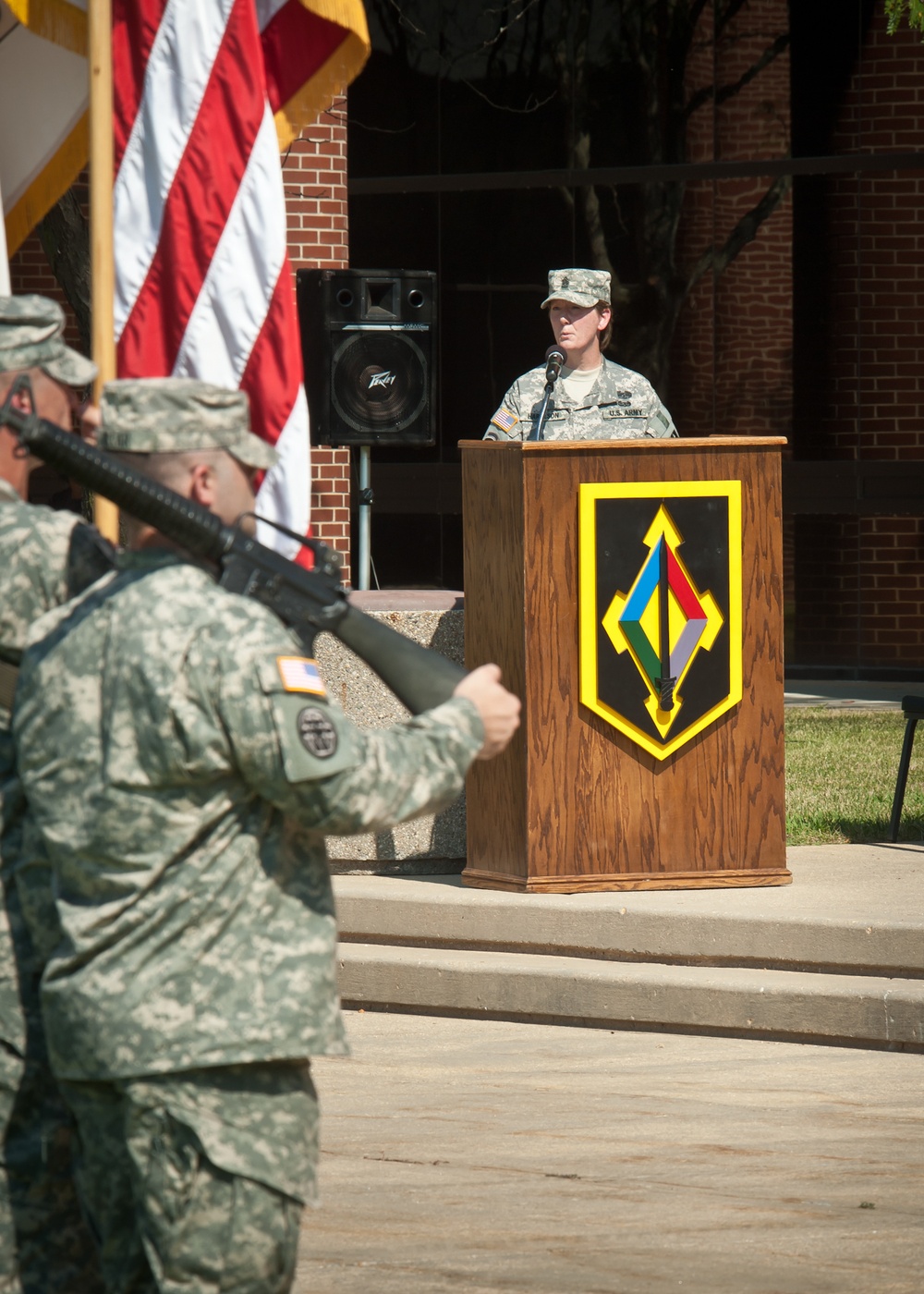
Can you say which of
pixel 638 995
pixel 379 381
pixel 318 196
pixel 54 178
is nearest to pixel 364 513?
pixel 379 381

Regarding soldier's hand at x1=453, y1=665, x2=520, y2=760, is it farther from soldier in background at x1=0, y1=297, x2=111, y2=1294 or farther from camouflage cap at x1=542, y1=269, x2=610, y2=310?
camouflage cap at x1=542, y1=269, x2=610, y2=310

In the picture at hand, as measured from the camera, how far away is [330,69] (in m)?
5.83

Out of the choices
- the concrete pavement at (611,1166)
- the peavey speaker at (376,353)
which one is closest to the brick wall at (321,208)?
the peavey speaker at (376,353)

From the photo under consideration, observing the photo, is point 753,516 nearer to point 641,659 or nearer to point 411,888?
point 641,659

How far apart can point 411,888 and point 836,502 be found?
32.6 feet

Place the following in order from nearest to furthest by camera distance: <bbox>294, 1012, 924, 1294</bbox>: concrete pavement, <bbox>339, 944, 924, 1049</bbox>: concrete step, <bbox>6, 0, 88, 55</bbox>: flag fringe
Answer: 1. <bbox>294, 1012, 924, 1294</bbox>: concrete pavement
2. <bbox>6, 0, 88, 55</bbox>: flag fringe
3. <bbox>339, 944, 924, 1049</bbox>: concrete step

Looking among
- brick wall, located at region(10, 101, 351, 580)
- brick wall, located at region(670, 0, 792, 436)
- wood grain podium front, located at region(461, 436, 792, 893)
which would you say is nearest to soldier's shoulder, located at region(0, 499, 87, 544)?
wood grain podium front, located at region(461, 436, 792, 893)

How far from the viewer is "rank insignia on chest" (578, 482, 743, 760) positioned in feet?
23.4

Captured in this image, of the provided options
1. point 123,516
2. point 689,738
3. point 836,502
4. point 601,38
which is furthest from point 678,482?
point 601,38

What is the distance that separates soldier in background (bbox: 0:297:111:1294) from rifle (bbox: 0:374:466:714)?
23 centimetres

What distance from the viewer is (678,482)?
283 inches

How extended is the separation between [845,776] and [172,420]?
26.2 feet

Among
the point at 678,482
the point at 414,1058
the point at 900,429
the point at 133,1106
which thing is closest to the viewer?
the point at 133,1106

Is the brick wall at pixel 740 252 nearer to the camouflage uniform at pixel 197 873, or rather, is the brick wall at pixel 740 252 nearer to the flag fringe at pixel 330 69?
the flag fringe at pixel 330 69
